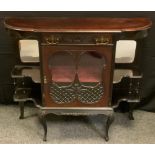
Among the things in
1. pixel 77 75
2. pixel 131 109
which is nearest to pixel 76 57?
pixel 77 75

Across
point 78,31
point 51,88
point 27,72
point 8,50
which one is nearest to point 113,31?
point 78,31

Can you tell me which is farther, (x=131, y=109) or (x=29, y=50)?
(x=131, y=109)

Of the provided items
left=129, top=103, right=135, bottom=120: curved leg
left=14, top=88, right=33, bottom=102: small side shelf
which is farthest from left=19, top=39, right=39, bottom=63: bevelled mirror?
left=129, top=103, right=135, bottom=120: curved leg

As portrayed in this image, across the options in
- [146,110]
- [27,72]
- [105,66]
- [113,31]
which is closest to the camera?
[113,31]

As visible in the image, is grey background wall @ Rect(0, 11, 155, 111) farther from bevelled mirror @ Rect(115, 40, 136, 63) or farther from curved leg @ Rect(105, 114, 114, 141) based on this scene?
curved leg @ Rect(105, 114, 114, 141)

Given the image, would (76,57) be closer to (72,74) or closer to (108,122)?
(72,74)

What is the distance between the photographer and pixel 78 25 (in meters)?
1.21

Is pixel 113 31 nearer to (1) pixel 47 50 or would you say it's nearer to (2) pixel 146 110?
(1) pixel 47 50

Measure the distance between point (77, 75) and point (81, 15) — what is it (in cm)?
41

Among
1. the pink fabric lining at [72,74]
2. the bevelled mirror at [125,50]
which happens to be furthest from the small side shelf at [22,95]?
the bevelled mirror at [125,50]

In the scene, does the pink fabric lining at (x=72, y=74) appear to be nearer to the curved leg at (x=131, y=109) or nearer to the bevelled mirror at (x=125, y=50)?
the bevelled mirror at (x=125, y=50)

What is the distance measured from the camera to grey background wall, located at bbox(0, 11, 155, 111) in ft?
4.94

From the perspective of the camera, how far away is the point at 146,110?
1.73 m
